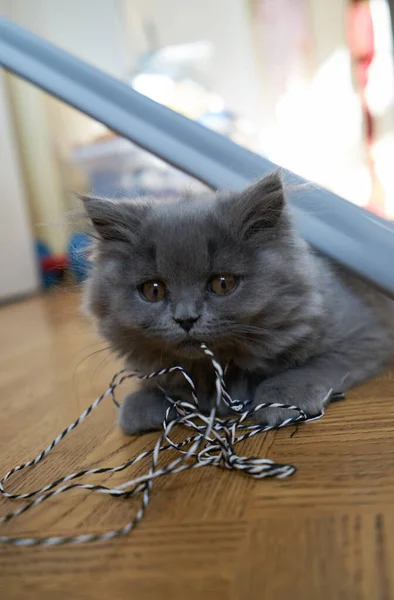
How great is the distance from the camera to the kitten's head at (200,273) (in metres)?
1.07

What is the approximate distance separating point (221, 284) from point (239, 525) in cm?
45

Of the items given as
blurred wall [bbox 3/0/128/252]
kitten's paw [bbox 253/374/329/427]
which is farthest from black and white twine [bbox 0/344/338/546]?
blurred wall [bbox 3/0/128/252]

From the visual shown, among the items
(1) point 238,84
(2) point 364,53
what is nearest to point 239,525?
→ (2) point 364,53

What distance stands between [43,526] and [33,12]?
497 cm

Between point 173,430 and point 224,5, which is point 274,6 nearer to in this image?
point 224,5

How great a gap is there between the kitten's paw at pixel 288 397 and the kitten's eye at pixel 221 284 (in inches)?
7.9

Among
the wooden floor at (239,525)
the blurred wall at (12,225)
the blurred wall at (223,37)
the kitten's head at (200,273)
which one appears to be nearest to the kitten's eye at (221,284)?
the kitten's head at (200,273)

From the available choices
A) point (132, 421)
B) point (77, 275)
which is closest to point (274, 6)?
point (77, 275)

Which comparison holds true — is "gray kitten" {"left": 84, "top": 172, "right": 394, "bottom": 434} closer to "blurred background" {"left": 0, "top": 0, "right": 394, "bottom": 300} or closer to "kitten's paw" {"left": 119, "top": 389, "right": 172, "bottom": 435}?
"kitten's paw" {"left": 119, "top": 389, "right": 172, "bottom": 435}

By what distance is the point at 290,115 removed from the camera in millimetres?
4281

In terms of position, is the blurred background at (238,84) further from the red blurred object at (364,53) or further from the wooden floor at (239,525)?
the wooden floor at (239,525)

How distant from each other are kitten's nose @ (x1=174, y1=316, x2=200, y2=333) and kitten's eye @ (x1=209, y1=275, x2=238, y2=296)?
0.07m

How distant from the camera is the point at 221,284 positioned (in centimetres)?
109

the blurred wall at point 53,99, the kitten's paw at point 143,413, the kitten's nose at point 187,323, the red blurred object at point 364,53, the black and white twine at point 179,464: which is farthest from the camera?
the blurred wall at point 53,99
